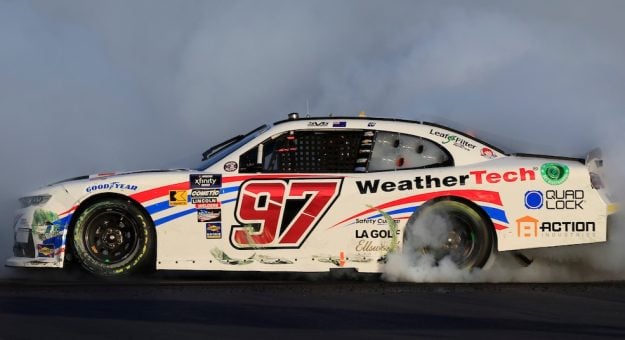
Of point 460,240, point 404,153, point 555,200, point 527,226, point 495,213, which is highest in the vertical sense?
point 404,153

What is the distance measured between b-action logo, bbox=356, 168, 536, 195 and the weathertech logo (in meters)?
0.35

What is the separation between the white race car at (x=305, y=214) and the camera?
827 centimetres

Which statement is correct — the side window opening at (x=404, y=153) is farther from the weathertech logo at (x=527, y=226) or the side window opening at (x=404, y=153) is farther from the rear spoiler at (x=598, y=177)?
the rear spoiler at (x=598, y=177)

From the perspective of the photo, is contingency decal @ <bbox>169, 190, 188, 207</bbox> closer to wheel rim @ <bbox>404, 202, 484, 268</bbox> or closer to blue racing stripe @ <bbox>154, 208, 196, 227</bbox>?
blue racing stripe @ <bbox>154, 208, 196, 227</bbox>

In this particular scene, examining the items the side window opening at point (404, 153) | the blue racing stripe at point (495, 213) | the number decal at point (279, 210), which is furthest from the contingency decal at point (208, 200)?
the blue racing stripe at point (495, 213)

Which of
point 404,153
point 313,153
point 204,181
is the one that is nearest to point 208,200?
point 204,181

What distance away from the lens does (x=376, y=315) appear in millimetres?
5875

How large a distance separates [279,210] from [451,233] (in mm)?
1539

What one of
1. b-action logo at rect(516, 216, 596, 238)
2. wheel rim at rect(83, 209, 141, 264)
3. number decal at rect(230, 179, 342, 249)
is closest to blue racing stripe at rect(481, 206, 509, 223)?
b-action logo at rect(516, 216, 596, 238)

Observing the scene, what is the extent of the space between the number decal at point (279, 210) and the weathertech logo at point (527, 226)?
5.35 feet

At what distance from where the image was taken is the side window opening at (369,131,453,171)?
858 cm

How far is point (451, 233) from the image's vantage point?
27.7 ft

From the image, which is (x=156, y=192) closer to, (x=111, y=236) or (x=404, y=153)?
(x=111, y=236)

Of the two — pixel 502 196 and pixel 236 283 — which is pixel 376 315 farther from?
pixel 502 196
